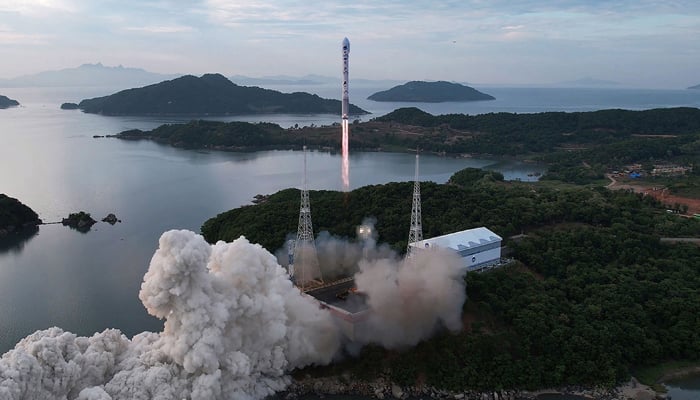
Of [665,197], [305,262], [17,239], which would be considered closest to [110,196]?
[17,239]

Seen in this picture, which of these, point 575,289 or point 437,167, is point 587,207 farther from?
point 437,167

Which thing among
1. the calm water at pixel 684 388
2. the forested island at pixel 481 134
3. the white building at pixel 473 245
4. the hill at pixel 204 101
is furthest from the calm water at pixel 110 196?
the hill at pixel 204 101

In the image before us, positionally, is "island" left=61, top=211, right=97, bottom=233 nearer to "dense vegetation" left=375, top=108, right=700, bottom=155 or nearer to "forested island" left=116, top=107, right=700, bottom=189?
"forested island" left=116, top=107, right=700, bottom=189

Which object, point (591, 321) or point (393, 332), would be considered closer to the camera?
point (393, 332)

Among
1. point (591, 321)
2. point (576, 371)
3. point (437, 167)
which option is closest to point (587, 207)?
point (591, 321)

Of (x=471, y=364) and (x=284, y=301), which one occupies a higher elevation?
(x=284, y=301)

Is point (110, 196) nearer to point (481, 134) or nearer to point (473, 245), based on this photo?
point (473, 245)

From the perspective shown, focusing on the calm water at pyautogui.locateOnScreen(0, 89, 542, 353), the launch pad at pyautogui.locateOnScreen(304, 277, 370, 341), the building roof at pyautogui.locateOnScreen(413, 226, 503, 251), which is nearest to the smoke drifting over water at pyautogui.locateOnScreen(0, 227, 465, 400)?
the launch pad at pyautogui.locateOnScreen(304, 277, 370, 341)
